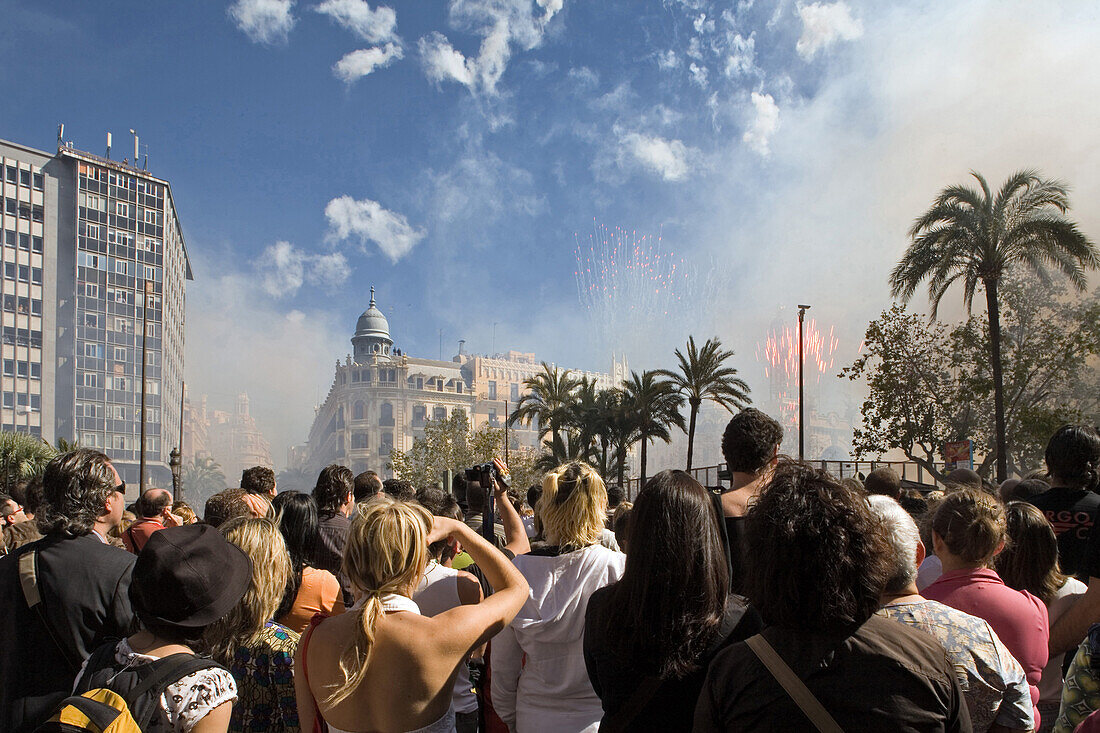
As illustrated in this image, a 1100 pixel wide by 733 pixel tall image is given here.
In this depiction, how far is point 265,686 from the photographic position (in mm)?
3100

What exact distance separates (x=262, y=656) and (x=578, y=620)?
1372 mm

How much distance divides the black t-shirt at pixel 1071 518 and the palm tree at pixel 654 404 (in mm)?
33866

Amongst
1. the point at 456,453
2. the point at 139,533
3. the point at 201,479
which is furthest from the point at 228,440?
the point at 139,533

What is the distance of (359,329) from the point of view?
14138cm

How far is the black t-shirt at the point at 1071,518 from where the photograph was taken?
431 cm

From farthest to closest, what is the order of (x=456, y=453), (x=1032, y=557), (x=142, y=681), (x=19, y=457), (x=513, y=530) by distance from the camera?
(x=456, y=453) → (x=19, y=457) → (x=513, y=530) → (x=1032, y=557) → (x=142, y=681)

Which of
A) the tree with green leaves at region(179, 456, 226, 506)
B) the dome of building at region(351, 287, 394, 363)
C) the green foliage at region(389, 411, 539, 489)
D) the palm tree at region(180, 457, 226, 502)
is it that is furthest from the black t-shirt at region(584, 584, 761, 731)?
the dome of building at region(351, 287, 394, 363)

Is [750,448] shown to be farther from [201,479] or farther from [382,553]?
[201,479]

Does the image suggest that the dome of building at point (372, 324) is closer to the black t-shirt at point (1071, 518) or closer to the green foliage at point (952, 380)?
the green foliage at point (952, 380)

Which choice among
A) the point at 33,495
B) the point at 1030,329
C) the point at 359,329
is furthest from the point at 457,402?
the point at 33,495

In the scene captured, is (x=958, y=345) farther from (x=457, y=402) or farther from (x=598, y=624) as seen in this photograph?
(x=457, y=402)

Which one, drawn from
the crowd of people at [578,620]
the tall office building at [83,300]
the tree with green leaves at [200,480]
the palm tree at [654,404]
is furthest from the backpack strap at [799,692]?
the tree with green leaves at [200,480]

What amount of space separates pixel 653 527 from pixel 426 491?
4.69 meters

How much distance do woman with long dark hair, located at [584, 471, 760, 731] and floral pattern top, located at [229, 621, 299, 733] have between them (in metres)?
1.46
